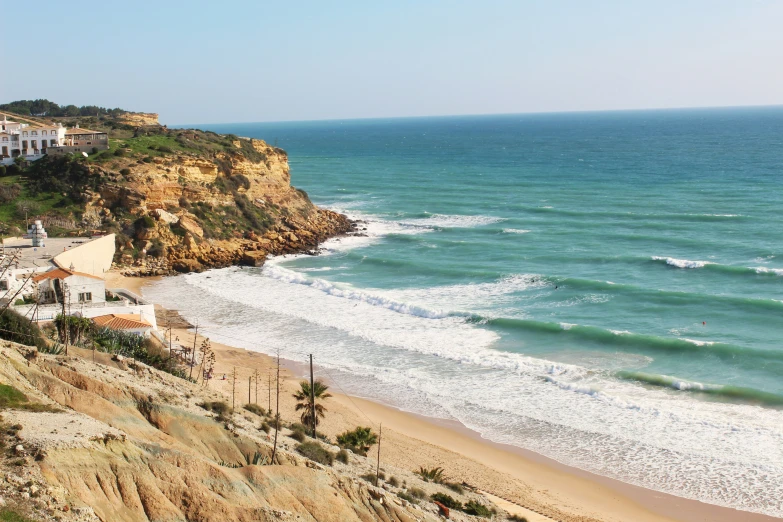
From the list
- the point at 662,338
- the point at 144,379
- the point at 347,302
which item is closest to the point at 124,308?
the point at 144,379

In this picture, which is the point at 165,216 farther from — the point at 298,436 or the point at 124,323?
the point at 298,436

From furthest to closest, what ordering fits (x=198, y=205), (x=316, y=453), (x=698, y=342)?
1. (x=198, y=205)
2. (x=698, y=342)
3. (x=316, y=453)

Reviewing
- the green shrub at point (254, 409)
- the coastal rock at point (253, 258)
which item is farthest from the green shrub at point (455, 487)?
the coastal rock at point (253, 258)

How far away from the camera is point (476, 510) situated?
19.0 meters

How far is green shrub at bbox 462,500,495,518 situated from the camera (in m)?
18.9

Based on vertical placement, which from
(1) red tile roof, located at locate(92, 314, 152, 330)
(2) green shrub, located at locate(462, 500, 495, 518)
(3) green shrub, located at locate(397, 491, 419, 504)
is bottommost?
(2) green shrub, located at locate(462, 500, 495, 518)

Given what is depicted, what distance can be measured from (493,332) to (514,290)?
24.9 ft

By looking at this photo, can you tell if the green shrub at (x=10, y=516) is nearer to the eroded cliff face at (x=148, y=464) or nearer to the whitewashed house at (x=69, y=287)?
the eroded cliff face at (x=148, y=464)

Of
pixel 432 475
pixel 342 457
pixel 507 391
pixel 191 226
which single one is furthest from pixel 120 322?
pixel 191 226

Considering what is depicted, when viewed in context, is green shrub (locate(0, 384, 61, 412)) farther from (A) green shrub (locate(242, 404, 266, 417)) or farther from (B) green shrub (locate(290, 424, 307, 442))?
(A) green shrub (locate(242, 404, 266, 417))

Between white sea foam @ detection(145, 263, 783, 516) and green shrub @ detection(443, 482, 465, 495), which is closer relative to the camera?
green shrub @ detection(443, 482, 465, 495)

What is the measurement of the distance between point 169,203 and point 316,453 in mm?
38291

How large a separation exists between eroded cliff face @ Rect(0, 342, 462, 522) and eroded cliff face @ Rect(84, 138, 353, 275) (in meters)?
31.6

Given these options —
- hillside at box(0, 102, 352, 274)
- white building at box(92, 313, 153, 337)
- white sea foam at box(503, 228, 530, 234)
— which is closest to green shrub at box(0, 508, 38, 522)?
white building at box(92, 313, 153, 337)
